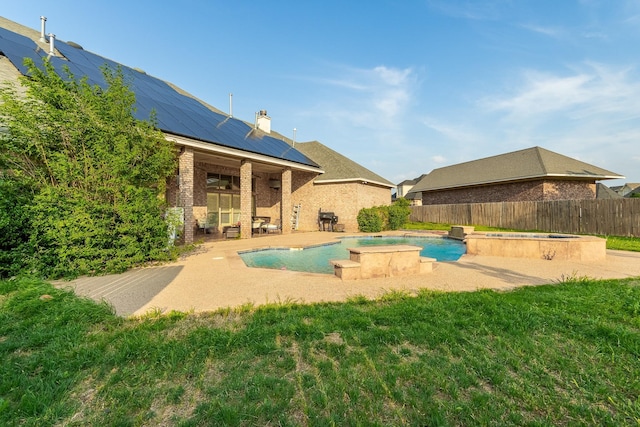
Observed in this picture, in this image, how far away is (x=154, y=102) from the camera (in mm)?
11047

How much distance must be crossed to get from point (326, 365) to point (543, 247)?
27.1 ft

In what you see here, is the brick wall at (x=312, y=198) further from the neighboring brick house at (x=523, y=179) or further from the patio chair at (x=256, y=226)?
the neighboring brick house at (x=523, y=179)

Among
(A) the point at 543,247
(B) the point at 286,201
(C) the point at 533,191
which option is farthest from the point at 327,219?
(C) the point at 533,191

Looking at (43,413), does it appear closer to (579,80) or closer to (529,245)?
(529,245)

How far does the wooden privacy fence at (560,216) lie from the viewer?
12914 mm

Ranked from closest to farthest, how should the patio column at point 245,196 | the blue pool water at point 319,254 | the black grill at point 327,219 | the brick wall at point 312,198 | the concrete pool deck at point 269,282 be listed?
the concrete pool deck at point 269,282 < the blue pool water at point 319,254 < the patio column at point 245,196 < the brick wall at point 312,198 < the black grill at point 327,219

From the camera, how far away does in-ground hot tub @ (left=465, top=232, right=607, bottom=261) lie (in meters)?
7.29

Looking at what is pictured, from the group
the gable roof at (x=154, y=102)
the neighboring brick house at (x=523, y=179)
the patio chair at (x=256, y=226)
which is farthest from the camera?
the neighboring brick house at (x=523, y=179)

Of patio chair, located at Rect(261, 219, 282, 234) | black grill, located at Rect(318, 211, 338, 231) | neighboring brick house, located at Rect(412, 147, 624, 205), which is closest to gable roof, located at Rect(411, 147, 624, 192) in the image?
neighboring brick house, located at Rect(412, 147, 624, 205)

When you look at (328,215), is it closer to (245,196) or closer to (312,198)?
(312,198)

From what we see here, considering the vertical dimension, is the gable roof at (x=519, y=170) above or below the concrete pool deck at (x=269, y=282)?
above

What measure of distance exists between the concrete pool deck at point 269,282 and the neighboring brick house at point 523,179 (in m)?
14.6

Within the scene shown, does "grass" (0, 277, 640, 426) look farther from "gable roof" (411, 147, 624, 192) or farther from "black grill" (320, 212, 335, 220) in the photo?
"gable roof" (411, 147, 624, 192)

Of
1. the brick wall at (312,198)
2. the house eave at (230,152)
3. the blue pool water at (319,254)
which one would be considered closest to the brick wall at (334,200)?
the brick wall at (312,198)
